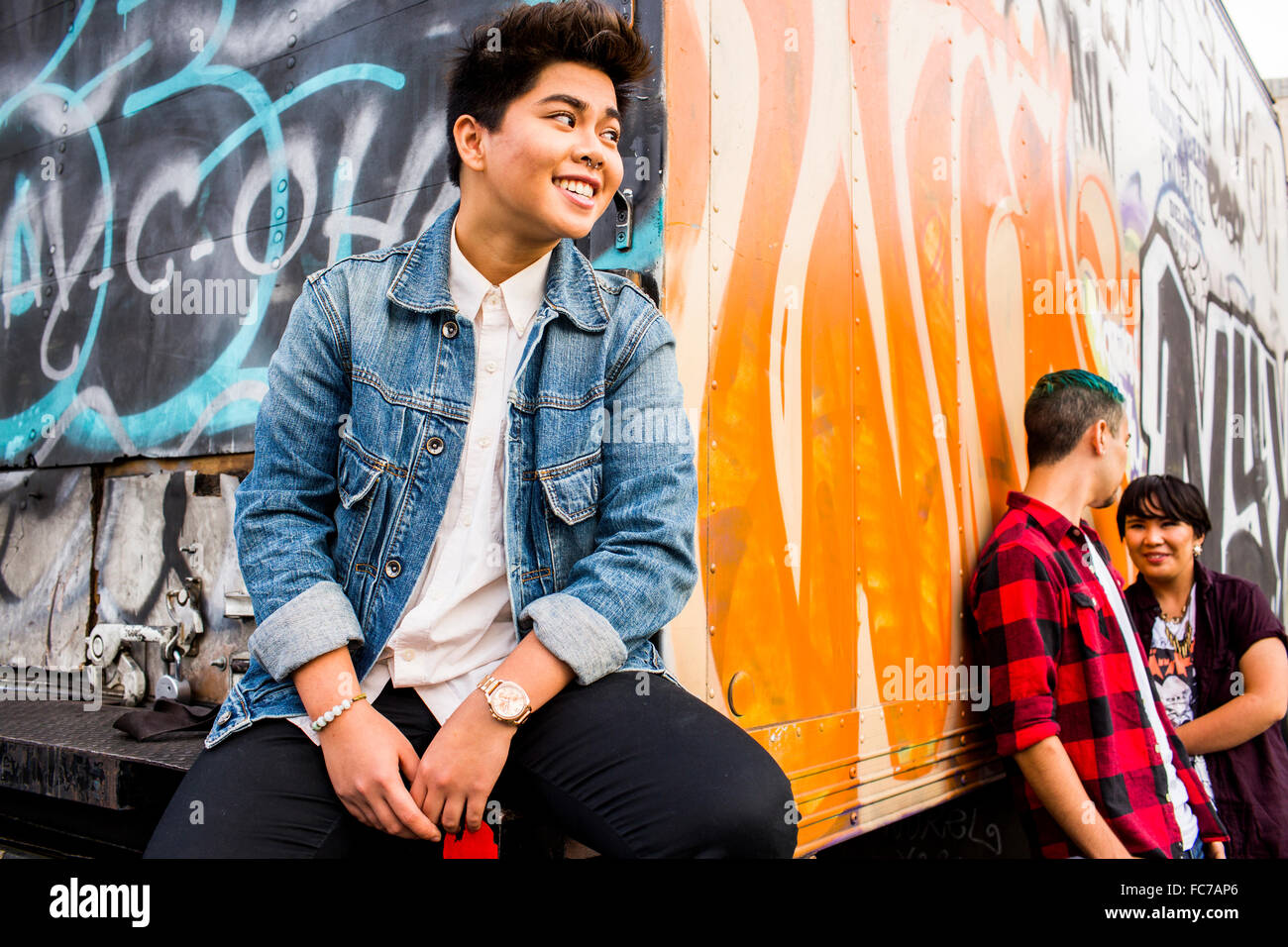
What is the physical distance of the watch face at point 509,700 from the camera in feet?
4.38

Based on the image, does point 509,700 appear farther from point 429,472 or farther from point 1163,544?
point 1163,544

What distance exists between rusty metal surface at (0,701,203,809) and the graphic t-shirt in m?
3.01

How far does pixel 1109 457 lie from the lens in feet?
10.3

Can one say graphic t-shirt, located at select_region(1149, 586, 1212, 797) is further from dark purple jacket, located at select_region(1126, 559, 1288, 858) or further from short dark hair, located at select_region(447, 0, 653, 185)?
short dark hair, located at select_region(447, 0, 653, 185)

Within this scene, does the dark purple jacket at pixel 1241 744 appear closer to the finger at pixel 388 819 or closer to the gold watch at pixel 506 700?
the gold watch at pixel 506 700

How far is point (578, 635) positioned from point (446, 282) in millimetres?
623

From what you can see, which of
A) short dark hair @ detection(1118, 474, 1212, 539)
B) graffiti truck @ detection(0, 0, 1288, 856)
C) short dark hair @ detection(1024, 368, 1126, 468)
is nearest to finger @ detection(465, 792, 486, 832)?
graffiti truck @ detection(0, 0, 1288, 856)

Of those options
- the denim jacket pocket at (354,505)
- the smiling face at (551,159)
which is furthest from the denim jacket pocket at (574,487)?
the smiling face at (551,159)

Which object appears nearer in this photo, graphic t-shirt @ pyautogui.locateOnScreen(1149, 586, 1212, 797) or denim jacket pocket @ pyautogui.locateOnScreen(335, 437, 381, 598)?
denim jacket pocket @ pyautogui.locateOnScreen(335, 437, 381, 598)

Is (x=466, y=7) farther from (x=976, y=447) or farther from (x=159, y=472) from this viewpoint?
(x=976, y=447)

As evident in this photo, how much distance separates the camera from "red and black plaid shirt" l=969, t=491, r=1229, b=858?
2.67 m

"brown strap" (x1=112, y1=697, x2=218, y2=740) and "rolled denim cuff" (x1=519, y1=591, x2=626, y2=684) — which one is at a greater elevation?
"rolled denim cuff" (x1=519, y1=591, x2=626, y2=684)
